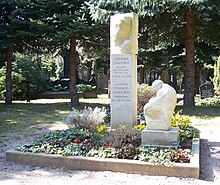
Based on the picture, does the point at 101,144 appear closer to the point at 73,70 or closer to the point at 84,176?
the point at 84,176

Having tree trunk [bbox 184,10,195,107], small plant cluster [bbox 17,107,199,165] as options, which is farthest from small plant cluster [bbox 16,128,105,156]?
tree trunk [bbox 184,10,195,107]

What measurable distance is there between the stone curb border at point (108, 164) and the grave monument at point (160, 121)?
21.4 inches

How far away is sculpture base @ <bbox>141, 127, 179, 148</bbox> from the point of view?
5840 millimetres

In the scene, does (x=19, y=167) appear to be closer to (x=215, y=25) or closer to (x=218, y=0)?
(x=218, y=0)

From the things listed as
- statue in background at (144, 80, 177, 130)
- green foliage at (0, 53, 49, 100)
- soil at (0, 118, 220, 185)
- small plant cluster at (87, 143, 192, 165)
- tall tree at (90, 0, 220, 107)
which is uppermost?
tall tree at (90, 0, 220, 107)

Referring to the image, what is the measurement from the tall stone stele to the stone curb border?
232cm

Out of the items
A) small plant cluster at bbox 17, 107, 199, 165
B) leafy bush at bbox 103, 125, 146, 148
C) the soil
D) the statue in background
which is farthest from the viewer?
the statue in background

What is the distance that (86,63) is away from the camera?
1168 inches

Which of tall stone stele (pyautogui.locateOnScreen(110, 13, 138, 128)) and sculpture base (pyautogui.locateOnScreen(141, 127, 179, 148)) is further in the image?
tall stone stele (pyautogui.locateOnScreen(110, 13, 138, 128))

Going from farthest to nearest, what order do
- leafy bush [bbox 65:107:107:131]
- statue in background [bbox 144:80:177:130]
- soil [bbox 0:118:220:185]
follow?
leafy bush [bbox 65:107:107:131], statue in background [bbox 144:80:177:130], soil [bbox 0:118:220:185]

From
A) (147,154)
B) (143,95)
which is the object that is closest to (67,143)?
(147,154)

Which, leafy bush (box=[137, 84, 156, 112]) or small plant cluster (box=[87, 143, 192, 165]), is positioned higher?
leafy bush (box=[137, 84, 156, 112])

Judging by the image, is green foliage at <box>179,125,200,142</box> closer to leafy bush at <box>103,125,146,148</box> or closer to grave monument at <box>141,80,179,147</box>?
grave monument at <box>141,80,179,147</box>

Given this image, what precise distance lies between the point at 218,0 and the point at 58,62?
77.4 ft
